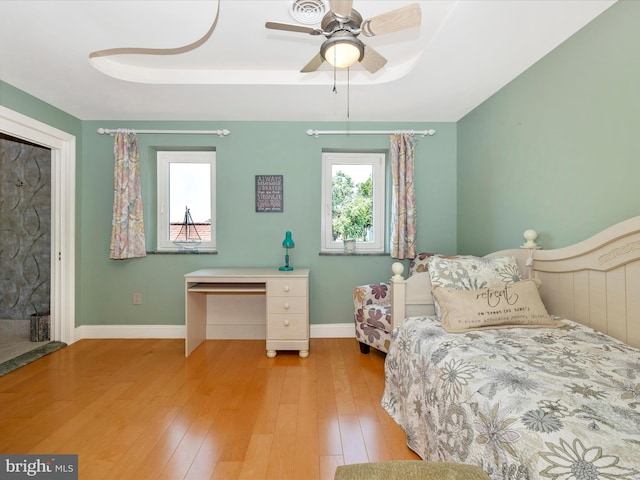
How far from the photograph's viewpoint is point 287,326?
9.02 ft

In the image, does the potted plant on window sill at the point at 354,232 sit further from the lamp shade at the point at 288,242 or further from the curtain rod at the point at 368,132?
the curtain rod at the point at 368,132

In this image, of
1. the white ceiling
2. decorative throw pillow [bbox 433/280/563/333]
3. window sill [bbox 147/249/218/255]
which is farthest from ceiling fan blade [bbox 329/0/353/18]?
window sill [bbox 147/249/218/255]

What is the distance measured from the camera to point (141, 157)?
3.20 meters

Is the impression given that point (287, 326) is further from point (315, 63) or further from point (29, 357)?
point (29, 357)

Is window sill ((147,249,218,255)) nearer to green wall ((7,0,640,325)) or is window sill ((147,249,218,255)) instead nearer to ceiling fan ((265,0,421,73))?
green wall ((7,0,640,325))

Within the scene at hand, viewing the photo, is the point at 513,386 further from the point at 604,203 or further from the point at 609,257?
the point at 604,203

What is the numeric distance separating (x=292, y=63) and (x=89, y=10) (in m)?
1.28

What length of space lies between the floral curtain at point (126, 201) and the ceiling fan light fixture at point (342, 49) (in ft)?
8.05

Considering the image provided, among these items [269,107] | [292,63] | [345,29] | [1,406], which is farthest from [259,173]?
[1,406]

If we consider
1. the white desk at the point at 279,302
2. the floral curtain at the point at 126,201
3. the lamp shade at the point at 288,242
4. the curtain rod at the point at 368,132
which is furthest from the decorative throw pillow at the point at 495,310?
the floral curtain at the point at 126,201

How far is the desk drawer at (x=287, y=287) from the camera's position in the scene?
273 cm

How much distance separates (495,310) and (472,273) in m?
0.29

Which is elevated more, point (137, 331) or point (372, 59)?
point (372, 59)

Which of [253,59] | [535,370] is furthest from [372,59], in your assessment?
[535,370]
